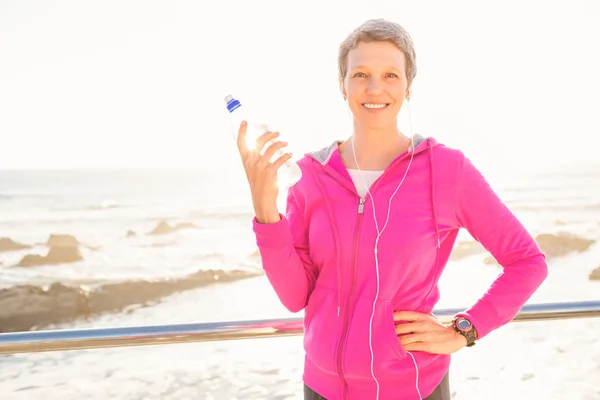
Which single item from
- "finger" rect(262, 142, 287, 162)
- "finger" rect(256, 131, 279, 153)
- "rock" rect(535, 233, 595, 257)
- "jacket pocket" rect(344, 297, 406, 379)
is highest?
"finger" rect(256, 131, 279, 153)

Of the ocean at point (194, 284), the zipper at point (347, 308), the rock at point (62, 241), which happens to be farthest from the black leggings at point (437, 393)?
the rock at point (62, 241)

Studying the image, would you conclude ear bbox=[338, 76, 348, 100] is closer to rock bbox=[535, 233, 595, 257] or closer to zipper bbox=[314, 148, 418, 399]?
zipper bbox=[314, 148, 418, 399]

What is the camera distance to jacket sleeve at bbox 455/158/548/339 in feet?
4.27

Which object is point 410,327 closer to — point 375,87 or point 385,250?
point 385,250

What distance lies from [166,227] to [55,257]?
394 centimetres

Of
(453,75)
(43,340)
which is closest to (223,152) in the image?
(453,75)

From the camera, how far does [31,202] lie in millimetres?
21547

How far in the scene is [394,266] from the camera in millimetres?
1285

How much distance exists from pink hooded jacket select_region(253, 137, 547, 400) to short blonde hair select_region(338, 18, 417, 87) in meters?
0.23

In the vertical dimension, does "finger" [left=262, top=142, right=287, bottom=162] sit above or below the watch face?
above

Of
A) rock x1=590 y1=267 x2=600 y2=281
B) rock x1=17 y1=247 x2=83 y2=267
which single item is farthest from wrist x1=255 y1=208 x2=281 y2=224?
rock x1=17 y1=247 x2=83 y2=267

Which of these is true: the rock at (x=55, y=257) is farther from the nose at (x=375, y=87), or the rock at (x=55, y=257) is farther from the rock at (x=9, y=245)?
the nose at (x=375, y=87)

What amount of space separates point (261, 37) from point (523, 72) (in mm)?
12828

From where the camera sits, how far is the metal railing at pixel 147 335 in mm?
1414
